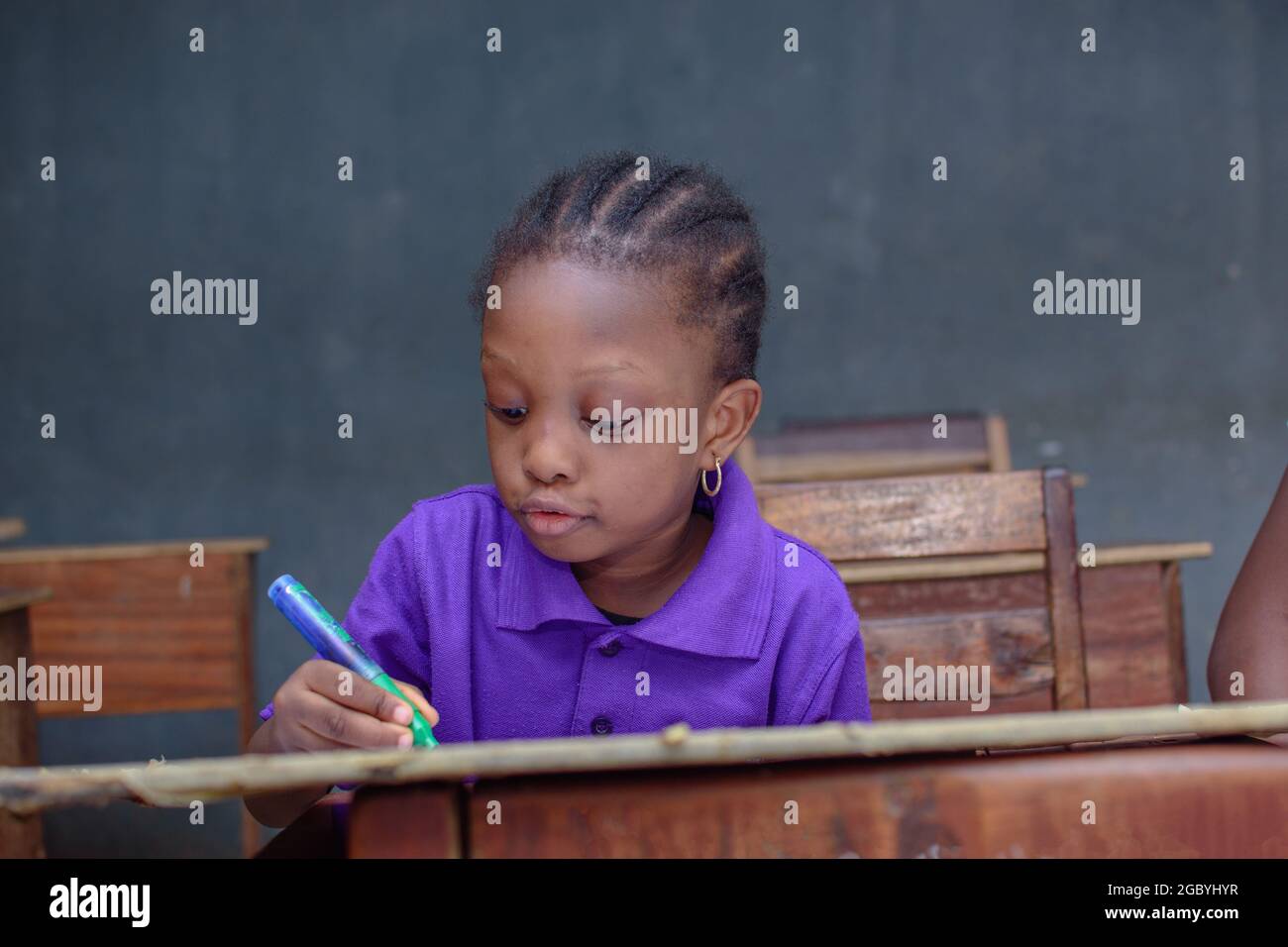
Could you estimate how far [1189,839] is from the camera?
52cm

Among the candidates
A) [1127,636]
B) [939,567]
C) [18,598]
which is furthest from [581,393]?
[18,598]

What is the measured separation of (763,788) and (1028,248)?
4032 millimetres

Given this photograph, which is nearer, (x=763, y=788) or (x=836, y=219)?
(x=763, y=788)

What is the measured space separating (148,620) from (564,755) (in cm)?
261

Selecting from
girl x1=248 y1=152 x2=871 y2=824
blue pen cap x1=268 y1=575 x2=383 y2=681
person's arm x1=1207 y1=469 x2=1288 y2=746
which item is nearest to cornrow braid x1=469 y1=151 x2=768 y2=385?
girl x1=248 y1=152 x2=871 y2=824

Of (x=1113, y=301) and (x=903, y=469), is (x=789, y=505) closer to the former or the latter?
(x=903, y=469)

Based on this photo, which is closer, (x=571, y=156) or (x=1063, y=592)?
(x=1063, y=592)

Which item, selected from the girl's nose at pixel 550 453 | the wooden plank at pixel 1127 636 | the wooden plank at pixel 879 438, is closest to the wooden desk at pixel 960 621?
the wooden plank at pixel 1127 636

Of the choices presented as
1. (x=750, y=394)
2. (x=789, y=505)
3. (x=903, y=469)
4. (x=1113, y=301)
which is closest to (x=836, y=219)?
(x=1113, y=301)

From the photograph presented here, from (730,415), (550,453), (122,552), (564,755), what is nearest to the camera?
(564,755)

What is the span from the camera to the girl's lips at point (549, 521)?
0.93 m

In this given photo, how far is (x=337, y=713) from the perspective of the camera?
2.46ft

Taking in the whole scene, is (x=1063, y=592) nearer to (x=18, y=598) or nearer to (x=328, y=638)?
(x=328, y=638)
